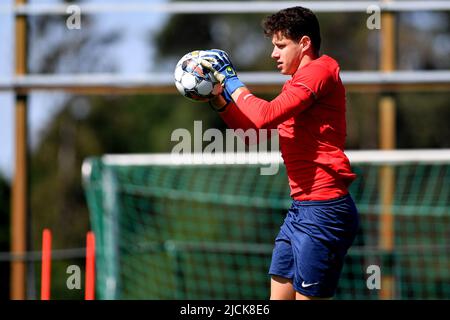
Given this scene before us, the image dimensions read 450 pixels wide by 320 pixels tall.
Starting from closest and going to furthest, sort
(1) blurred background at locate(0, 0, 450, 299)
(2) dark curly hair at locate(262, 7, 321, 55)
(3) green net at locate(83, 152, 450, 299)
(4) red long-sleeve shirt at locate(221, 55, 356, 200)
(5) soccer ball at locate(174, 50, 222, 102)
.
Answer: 1. (4) red long-sleeve shirt at locate(221, 55, 356, 200)
2. (2) dark curly hair at locate(262, 7, 321, 55)
3. (5) soccer ball at locate(174, 50, 222, 102)
4. (3) green net at locate(83, 152, 450, 299)
5. (1) blurred background at locate(0, 0, 450, 299)

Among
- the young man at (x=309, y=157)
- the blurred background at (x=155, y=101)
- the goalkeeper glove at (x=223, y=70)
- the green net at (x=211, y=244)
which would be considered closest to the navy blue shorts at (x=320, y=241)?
the young man at (x=309, y=157)

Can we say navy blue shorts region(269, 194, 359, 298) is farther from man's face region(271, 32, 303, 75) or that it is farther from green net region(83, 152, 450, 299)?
green net region(83, 152, 450, 299)

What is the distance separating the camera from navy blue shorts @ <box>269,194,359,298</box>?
4.17 metres

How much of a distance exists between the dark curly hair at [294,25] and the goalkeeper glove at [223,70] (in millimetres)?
227

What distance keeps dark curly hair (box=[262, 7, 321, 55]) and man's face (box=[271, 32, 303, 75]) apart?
20 mm

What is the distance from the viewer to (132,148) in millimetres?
29109

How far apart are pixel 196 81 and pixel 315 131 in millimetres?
594

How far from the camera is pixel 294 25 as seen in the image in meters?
4.23

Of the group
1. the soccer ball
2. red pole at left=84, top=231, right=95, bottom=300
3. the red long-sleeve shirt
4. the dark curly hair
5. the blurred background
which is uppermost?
the blurred background

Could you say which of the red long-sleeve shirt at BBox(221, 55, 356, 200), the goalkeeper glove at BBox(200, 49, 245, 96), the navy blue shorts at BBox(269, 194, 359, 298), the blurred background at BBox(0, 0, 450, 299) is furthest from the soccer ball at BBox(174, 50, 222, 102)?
the blurred background at BBox(0, 0, 450, 299)

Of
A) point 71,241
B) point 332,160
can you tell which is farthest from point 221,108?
point 71,241

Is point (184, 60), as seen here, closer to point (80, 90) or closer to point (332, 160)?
point (332, 160)

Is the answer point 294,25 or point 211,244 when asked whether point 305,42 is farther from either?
point 211,244
